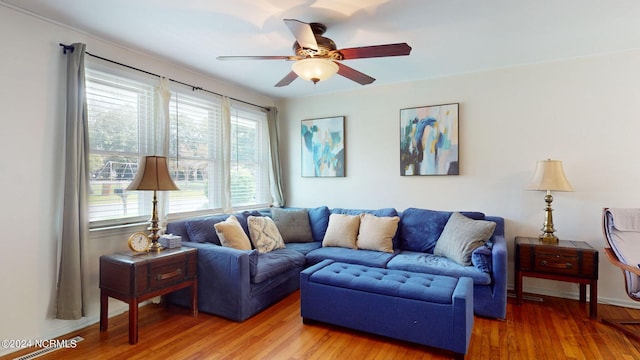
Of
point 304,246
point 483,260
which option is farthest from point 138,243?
point 483,260

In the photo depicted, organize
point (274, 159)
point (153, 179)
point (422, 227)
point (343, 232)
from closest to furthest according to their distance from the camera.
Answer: point (153, 179) → point (422, 227) → point (343, 232) → point (274, 159)

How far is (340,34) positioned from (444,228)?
89.0 inches

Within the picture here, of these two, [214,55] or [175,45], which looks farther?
[214,55]

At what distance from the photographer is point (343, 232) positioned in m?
3.88

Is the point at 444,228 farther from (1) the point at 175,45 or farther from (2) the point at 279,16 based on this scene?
(1) the point at 175,45

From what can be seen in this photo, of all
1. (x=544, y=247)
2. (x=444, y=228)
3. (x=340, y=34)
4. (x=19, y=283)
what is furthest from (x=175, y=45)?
(x=544, y=247)

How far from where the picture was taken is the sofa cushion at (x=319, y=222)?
4.29 m

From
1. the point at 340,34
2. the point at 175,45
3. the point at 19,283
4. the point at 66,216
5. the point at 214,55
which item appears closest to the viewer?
the point at 19,283

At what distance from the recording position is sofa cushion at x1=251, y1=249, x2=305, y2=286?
301 centimetres

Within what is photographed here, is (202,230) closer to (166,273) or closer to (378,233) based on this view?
(166,273)

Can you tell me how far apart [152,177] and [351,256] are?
207 cm

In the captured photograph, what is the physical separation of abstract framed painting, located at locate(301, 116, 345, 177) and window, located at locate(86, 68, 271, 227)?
2.03 ft

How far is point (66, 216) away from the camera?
2576mm

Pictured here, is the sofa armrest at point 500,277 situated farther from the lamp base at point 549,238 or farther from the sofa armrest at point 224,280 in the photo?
the sofa armrest at point 224,280
